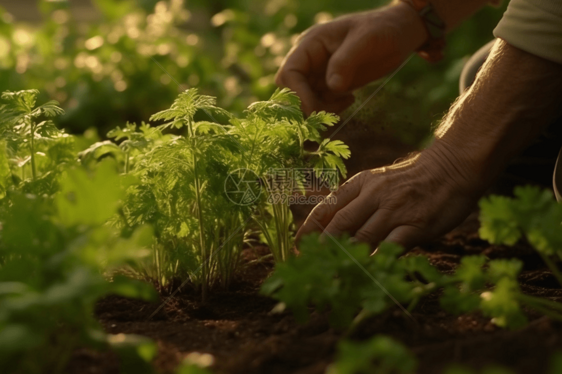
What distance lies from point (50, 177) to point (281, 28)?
13.0 ft

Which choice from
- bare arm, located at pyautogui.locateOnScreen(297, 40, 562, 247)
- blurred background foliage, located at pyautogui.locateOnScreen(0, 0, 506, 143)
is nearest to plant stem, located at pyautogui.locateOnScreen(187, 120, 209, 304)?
bare arm, located at pyautogui.locateOnScreen(297, 40, 562, 247)

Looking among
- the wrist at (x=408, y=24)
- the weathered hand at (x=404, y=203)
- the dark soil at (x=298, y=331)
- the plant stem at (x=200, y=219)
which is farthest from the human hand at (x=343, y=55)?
the plant stem at (x=200, y=219)

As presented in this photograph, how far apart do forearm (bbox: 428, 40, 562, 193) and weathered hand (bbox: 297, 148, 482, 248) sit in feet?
0.14

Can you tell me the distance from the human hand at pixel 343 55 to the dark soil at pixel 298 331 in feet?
0.99

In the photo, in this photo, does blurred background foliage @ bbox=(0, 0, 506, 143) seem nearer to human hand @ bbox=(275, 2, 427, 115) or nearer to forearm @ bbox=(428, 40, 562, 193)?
human hand @ bbox=(275, 2, 427, 115)

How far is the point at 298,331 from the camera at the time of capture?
1486mm

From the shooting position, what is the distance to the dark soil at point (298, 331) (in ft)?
3.81

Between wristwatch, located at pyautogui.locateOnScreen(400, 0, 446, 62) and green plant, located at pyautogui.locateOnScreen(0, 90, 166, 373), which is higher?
wristwatch, located at pyautogui.locateOnScreen(400, 0, 446, 62)

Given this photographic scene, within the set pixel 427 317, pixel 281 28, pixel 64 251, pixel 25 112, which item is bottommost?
pixel 427 317

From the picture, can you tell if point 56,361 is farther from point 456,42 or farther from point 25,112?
point 456,42

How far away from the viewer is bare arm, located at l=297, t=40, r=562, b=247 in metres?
1.88

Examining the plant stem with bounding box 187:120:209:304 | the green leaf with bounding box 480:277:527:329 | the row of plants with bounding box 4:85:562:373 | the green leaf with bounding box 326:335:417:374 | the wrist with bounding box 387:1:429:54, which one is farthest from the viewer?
the wrist with bounding box 387:1:429:54

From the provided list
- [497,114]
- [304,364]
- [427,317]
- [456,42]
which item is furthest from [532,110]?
[456,42]

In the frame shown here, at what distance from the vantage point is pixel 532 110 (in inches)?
76.9
